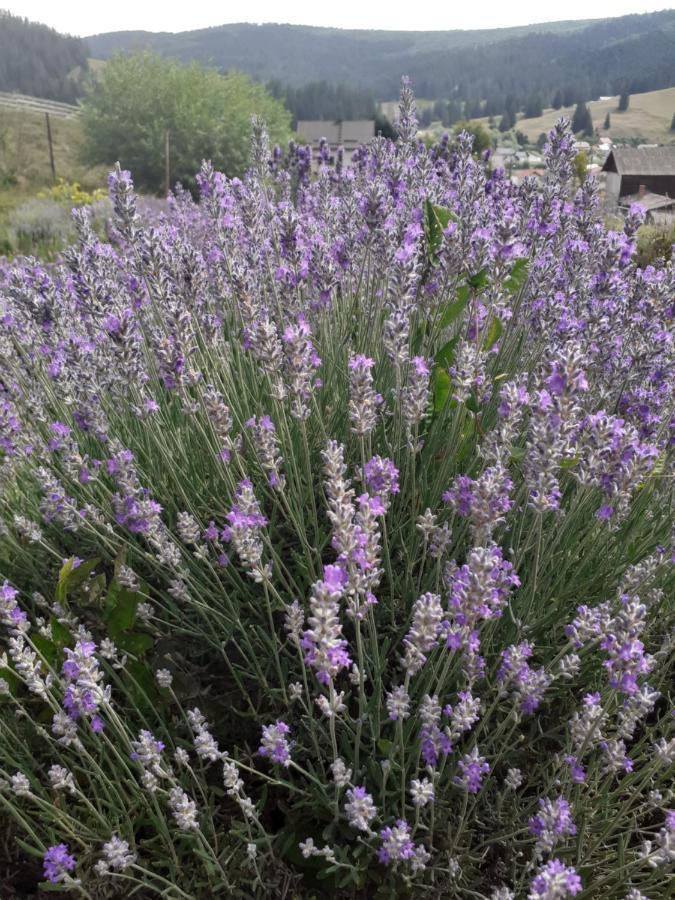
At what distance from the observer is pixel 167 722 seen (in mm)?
2006

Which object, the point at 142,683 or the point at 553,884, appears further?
the point at 142,683

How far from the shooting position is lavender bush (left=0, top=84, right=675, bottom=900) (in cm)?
141

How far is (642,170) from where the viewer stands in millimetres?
51969

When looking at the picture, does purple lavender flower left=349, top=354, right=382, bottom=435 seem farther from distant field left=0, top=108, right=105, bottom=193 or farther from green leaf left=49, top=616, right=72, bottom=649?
distant field left=0, top=108, right=105, bottom=193

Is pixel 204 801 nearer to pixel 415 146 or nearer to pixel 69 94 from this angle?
pixel 415 146

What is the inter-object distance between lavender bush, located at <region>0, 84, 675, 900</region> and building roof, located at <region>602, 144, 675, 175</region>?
194 ft

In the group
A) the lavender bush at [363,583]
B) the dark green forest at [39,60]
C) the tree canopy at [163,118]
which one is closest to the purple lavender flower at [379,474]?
the lavender bush at [363,583]

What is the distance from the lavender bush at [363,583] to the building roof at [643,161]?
59039 mm

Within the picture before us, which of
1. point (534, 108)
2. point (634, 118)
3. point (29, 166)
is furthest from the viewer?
point (534, 108)

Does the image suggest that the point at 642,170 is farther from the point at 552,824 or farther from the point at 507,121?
the point at 507,121

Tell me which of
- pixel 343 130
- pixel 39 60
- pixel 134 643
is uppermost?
pixel 39 60

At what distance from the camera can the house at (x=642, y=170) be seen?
169 feet

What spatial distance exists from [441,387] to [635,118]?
187 m

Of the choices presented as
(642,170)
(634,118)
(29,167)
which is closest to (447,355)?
(29,167)
